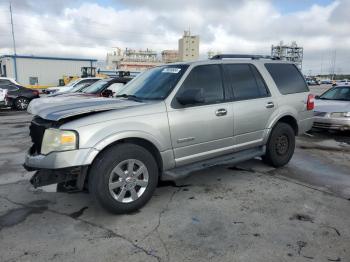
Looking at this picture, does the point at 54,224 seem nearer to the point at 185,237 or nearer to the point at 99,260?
the point at 99,260

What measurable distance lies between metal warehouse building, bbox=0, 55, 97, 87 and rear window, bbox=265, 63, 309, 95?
38168mm

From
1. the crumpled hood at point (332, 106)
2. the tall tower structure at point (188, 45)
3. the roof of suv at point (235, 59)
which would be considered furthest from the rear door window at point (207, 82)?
the tall tower structure at point (188, 45)

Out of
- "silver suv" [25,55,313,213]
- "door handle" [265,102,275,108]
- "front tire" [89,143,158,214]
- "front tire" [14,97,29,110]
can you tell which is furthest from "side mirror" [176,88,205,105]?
"front tire" [14,97,29,110]

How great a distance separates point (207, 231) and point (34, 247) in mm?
1735

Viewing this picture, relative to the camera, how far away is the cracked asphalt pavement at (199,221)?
292 cm

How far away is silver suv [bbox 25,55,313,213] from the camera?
134 inches

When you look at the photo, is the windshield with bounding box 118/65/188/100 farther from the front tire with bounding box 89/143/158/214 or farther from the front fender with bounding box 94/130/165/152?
the front tire with bounding box 89/143/158/214

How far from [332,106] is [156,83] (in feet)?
20.0

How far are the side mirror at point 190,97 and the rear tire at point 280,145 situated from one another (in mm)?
1936

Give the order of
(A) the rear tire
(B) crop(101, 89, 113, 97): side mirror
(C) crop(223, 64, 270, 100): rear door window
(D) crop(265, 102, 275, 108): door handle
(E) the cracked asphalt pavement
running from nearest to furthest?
1. (E) the cracked asphalt pavement
2. (C) crop(223, 64, 270, 100): rear door window
3. (D) crop(265, 102, 275, 108): door handle
4. (A) the rear tire
5. (B) crop(101, 89, 113, 97): side mirror

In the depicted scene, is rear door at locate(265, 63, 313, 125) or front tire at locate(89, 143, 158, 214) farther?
rear door at locate(265, 63, 313, 125)

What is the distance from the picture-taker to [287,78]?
18.2 ft

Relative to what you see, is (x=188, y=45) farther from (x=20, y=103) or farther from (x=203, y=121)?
(x=203, y=121)

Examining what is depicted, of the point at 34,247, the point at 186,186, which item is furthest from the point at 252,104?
the point at 34,247
